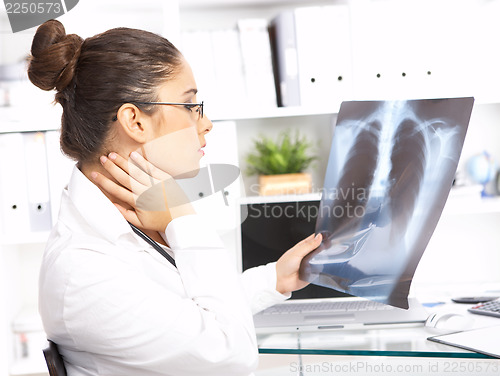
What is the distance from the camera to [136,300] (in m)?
0.84

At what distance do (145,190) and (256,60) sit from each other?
3.40 feet

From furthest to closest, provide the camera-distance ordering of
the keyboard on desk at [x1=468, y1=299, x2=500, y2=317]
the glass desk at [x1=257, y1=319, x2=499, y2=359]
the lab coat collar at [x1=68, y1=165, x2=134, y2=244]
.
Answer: the keyboard on desk at [x1=468, y1=299, x2=500, y2=317], the glass desk at [x1=257, y1=319, x2=499, y2=359], the lab coat collar at [x1=68, y1=165, x2=134, y2=244]

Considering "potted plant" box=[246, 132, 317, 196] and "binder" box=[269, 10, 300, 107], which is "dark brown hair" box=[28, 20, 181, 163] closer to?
"binder" box=[269, 10, 300, 107]

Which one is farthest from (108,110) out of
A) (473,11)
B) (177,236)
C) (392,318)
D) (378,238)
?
(473,11)

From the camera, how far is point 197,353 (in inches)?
32.9

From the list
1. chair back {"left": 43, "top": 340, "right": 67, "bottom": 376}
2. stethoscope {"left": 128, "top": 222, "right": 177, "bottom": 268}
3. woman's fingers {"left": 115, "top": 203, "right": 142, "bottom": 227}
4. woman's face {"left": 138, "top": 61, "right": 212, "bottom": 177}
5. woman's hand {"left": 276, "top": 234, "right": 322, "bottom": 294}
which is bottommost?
chair back {"left": 43, "top": 340, "right": 67, "bottom": 376}

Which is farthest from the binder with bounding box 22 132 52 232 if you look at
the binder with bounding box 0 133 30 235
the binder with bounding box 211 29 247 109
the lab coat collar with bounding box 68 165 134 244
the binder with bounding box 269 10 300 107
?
the lab coat collar with bounding box 68 165 134 244

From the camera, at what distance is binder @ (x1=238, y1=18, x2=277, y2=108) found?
1895mm

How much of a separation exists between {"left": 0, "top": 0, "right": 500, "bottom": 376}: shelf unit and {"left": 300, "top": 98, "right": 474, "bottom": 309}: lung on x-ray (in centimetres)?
62

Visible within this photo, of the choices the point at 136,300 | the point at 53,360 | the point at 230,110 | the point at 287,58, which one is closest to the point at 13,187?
the point at 230,110

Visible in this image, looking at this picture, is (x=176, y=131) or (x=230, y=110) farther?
(x=230, y=110)

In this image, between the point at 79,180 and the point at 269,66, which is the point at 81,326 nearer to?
the point at 79,180

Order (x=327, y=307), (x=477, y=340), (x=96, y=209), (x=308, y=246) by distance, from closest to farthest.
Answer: (x=96, y=209), (x=308, y=246), (x=477, y=340), (x=327, y=307)

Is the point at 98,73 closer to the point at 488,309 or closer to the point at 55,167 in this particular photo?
the point at 55,167
